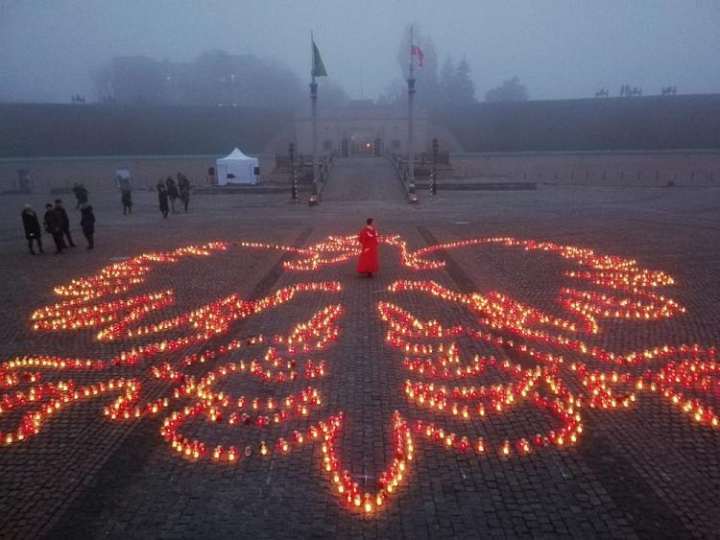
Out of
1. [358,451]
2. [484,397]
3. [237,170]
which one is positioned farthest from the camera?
[237,170]

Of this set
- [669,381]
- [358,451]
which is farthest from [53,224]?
[669,381]

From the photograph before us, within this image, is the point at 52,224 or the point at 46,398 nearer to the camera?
the point at 46,398

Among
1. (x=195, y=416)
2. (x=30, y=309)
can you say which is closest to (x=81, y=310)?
(x=30, y=309)

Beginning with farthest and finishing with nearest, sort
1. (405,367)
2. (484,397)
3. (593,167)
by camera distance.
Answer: (593,167) → (405,367) → (484,397)

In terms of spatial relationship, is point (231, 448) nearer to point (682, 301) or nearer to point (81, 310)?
point (81, 310)

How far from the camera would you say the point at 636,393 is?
6.91m

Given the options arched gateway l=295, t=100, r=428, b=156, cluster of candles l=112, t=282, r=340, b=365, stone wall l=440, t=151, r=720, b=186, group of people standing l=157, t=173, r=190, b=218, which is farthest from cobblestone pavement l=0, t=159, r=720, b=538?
arched gateway l=295, t=100, r=428, b=156

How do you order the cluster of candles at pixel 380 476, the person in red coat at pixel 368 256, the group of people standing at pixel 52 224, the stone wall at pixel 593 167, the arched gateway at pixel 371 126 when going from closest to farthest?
the cluster of candles at pixel 380 476 → the person in red coat at pixel 368 256 → the group of people standing at pixel 52 224 → the stone wall at pixel 593 167 → the arched gateway at pixel 371 126

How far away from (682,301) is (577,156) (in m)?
54.4

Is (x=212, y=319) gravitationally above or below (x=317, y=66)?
below

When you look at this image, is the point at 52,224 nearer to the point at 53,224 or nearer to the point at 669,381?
the point at 53,224

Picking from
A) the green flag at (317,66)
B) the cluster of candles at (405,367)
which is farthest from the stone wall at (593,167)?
the cluster of candles at (405,367)

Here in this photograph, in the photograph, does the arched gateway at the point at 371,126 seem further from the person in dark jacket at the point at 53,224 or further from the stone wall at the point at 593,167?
the person in dark jacket at the point at 53,224

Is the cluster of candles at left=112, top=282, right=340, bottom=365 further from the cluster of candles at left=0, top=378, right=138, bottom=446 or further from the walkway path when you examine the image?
the walkway path
